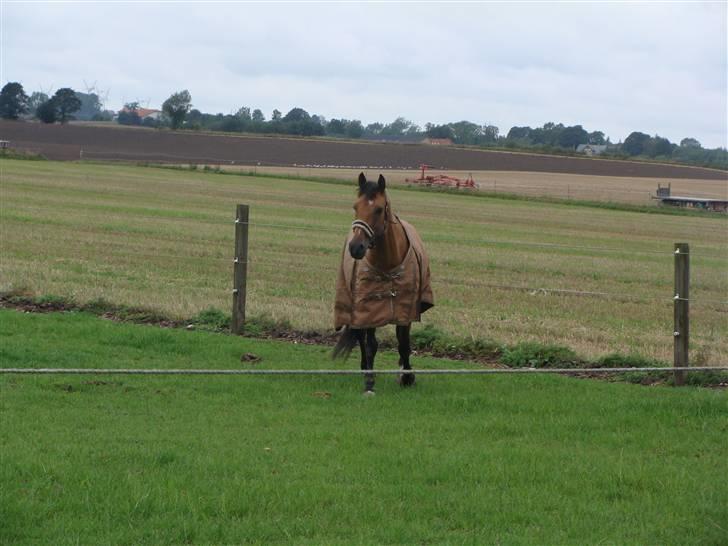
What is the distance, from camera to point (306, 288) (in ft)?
60.8

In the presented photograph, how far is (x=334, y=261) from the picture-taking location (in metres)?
23.7

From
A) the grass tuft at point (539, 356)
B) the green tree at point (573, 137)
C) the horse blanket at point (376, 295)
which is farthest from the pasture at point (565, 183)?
the green tree at point (573, 137)

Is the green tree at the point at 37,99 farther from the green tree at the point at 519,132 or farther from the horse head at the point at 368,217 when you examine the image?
the horse head at the point at 368,217

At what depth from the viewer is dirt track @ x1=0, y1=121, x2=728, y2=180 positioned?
91.4m

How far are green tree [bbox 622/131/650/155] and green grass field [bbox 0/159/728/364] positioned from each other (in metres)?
111

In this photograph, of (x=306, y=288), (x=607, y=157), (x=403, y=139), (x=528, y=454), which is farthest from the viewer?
(x=403, y=139)

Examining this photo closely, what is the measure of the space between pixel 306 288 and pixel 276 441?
10447 mm

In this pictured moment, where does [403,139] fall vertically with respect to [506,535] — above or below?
above

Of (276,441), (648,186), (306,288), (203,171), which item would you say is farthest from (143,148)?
(276,441)

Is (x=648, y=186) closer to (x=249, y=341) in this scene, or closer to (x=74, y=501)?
(x=249, y=341)

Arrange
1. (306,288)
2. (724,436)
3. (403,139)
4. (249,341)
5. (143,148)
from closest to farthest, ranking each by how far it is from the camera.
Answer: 1. (724,436)
2. (249,341)
3. (306,288)
4. (143,148)
5. (403,139)

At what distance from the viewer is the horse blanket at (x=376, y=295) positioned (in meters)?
10.7

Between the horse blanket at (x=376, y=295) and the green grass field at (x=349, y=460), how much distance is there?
0.73 metres

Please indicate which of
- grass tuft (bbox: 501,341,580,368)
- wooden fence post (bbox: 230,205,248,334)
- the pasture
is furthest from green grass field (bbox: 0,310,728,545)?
the pasture
